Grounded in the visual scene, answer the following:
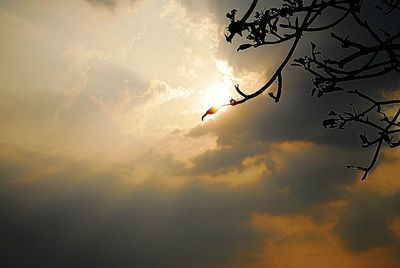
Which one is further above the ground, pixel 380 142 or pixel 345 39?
pixel 345 39

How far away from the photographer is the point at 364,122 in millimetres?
5891

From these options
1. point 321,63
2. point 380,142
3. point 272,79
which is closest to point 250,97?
point 272,79

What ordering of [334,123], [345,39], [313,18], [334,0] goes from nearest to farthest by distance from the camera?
[313,18] → [334,0] → [345,39] → [334,123]

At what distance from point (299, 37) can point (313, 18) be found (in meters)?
0.43

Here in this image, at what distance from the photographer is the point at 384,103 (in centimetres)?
553

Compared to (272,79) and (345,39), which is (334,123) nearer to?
(345,39)

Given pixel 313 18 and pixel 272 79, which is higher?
pixel 313 18

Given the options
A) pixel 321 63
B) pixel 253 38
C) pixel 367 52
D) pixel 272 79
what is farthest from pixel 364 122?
pixel 272 79

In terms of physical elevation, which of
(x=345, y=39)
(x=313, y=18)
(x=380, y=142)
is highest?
(x=345, y=39)

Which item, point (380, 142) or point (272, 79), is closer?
point (272, 79)

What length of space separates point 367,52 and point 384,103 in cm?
184

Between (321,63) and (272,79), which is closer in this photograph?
(272,79)

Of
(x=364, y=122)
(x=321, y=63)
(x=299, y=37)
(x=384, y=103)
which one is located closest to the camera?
(x=299, y=37)

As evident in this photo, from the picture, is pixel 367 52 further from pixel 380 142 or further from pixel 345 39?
pixel 380 142
